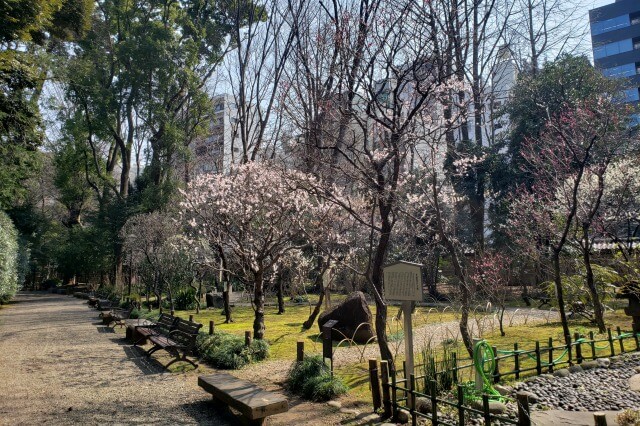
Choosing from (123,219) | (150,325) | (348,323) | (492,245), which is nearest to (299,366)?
(348,323)

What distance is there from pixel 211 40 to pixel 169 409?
24.9 metres

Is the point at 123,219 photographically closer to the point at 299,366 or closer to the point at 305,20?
the point at 305,20

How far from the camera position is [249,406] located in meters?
4.58

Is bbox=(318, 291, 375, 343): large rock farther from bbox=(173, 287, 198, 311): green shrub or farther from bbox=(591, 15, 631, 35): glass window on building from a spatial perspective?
bbox=(591, 15, 631, 35): glass window on building

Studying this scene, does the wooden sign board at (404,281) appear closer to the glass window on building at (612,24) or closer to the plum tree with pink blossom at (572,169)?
the plum tree with pink blossom at (572,169)

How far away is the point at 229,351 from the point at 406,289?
4220mm

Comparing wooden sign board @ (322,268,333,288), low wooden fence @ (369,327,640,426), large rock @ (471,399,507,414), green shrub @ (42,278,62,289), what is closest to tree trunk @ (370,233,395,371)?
low wooden fence @ (369,327,640,426)

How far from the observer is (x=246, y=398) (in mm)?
4902

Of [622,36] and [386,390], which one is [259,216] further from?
[622,36]

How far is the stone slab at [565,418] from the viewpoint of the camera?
455cm

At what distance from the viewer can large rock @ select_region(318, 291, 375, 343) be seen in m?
9.97

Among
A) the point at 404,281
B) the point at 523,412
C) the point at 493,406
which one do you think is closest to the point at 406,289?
the point at 404,281

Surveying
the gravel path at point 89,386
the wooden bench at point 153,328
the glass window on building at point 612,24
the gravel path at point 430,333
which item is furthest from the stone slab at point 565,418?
the glass window on building at point 612,24

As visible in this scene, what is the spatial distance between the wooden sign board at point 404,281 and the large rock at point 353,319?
14.7 feet
